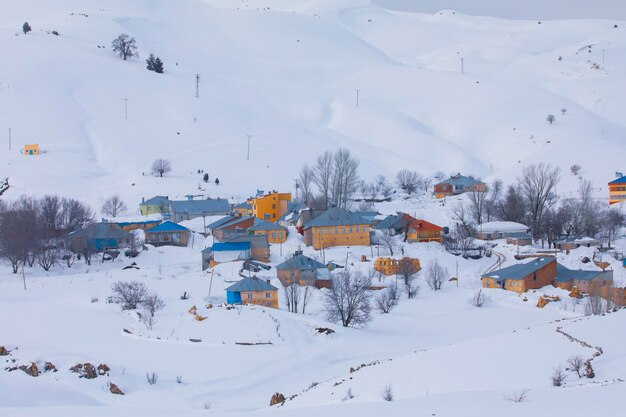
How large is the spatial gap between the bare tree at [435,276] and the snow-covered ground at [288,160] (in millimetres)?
442

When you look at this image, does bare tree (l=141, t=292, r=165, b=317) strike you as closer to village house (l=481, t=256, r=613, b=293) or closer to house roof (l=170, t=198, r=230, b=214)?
village house (l=481, t=256, r=613, b=293)

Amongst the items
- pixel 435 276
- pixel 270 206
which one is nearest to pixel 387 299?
pixel 435 276

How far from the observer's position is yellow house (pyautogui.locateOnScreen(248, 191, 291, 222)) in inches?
2035

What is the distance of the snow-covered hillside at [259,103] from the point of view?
70.8m

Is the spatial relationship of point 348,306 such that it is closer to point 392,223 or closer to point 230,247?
point 230,247

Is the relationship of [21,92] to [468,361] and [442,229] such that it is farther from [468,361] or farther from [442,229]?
[468,361]

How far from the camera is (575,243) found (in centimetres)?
4394

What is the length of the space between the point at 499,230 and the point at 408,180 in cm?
2300

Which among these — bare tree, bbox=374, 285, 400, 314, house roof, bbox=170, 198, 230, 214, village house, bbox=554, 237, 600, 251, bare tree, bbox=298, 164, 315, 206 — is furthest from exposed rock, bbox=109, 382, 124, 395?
bare tree, bbox=298, 164, 315, 206

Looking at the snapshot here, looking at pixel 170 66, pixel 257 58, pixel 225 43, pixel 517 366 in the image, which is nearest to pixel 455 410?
pixel 517 366

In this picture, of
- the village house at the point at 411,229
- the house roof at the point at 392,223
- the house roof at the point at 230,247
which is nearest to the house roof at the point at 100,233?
the house roof at the point at 230,247

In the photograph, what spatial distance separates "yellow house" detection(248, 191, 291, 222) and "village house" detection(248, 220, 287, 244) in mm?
7525

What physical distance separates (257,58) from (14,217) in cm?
7852

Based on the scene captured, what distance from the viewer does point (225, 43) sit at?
122062 mm
